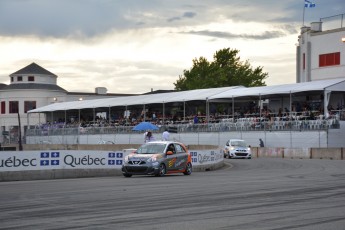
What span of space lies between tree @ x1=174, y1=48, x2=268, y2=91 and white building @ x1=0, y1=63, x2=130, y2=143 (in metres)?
19.0

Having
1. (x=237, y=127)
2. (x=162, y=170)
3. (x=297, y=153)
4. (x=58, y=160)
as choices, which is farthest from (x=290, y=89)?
(x=58, y=160)

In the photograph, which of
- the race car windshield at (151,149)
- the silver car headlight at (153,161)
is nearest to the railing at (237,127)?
the race car windshield at (151,149)

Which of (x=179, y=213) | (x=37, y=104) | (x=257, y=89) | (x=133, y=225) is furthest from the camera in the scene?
(x=37, y=104)

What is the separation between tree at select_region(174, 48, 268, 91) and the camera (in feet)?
342

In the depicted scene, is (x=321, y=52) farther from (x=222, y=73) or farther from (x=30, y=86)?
(x=30, y=86)

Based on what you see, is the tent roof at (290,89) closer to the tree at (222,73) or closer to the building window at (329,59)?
the building window at (329,59)

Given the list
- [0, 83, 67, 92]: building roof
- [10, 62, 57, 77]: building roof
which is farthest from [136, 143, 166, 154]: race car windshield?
[10, 62, 57, 77]: building roof

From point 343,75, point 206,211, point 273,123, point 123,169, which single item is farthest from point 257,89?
point 206,211

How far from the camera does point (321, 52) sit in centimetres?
6650

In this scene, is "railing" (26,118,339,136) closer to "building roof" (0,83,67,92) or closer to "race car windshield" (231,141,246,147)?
"race car windshield" (231,141,246,147)

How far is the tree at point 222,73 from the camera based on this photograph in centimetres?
10419

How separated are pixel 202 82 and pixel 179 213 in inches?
3560

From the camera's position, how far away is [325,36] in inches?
2589

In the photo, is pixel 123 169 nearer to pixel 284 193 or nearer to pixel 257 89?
pixel 284 193
